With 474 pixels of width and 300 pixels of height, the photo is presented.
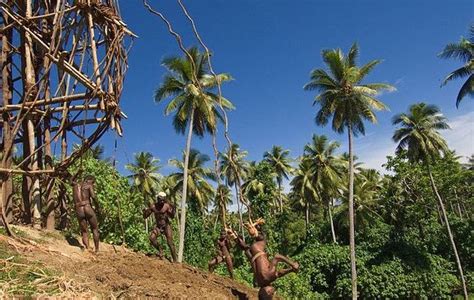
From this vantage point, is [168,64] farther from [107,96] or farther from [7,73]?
[107,96]

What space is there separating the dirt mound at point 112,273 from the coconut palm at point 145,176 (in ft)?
97.5

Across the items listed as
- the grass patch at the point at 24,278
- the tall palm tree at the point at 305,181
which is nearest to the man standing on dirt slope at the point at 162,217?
the grass patch at the point at 24,278

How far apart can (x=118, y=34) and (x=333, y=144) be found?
103ft

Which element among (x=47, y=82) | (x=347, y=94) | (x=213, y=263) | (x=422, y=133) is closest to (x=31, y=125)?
(x=47, y=82)

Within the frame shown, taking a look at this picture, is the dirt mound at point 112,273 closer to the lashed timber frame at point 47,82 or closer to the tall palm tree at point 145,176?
the lashed timber frame at point 47,82

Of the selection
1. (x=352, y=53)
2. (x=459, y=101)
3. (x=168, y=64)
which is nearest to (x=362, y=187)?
(x=459, y=101)

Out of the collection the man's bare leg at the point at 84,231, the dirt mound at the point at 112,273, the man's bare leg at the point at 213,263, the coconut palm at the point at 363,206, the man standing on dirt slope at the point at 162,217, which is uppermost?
the coconut palm at the point at 363,206

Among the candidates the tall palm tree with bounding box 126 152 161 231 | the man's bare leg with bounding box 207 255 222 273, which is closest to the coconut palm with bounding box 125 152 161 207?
the tall palm tree with bounding box 126 152 161 231

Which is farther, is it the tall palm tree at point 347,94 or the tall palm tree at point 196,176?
the tall palm tree at point 196,176

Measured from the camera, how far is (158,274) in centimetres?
870

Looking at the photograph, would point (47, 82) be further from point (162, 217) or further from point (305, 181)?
point (305, 181)

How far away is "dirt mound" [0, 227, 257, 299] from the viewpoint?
676 cm

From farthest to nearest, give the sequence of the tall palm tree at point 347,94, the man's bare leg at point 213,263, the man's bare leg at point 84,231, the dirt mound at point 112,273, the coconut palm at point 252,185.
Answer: the coconut palm at point 252,185 < the tall palm tree at point 347,94 < the man's bare leg at point 213,263 < the man's bare leg at point 84,231 < the dirt mound at point 112,273

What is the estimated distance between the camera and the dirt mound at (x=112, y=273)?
6758 mm
